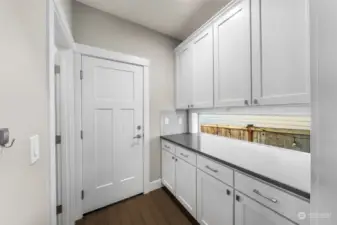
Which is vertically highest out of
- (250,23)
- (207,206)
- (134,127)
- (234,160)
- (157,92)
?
(250,23)

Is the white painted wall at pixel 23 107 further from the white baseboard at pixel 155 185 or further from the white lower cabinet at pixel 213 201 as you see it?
the white baseboard at pixel 155 185

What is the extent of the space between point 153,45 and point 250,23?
158 centimetres

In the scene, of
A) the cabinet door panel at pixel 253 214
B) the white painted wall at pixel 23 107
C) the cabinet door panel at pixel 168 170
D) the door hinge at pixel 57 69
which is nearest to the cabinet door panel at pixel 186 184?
the cabinet door panel at pixel 168 170

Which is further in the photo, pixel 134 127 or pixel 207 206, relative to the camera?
pixel 134 127

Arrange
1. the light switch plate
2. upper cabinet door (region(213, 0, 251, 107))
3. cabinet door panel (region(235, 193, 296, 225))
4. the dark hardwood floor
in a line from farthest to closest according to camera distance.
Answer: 1. the dark hardwood floor
2. upper cabinet door (region(213, 0, 251, 107))
3. cabinet door panel (region(235, 193, 296, 225))
4. the light switch plate

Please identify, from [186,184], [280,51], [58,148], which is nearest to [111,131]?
[58,148]

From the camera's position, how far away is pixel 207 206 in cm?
157

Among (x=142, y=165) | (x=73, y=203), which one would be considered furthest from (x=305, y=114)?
(x=73, y=203)

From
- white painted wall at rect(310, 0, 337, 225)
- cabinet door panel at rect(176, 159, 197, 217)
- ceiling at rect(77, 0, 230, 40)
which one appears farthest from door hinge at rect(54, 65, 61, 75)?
white painted wall at rect(310, 0, 337, 225)

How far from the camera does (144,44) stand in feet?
8.52

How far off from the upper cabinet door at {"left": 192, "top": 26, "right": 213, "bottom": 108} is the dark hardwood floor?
54.7 inches

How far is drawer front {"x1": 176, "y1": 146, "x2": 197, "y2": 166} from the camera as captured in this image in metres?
1.78

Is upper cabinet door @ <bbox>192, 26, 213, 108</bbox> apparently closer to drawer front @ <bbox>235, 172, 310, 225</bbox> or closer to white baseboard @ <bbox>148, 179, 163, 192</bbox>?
drawer front @ <bbox>235, 172, 310, 225</bbox>

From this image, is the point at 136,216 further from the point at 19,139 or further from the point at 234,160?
the point at 19,139
